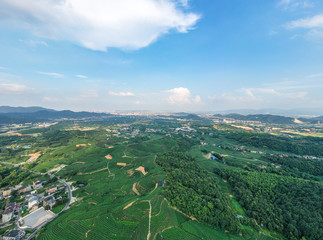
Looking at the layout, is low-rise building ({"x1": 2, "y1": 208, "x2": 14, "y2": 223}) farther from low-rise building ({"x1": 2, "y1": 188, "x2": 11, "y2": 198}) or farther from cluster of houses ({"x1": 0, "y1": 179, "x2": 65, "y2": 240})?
low-rise building ({"x1": 2, "y1": 188, "x2": 11, "y2": 198})

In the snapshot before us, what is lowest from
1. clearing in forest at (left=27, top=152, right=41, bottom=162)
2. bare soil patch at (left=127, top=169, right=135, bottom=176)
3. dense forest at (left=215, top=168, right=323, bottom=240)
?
→ dense forest at (left=215, top=168, right=323, bottom=240)

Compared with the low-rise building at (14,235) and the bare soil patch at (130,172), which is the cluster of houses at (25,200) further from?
the bare soil patch at (130,172)

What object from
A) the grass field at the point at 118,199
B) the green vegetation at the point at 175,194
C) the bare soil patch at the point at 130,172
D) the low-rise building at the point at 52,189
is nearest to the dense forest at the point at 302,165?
the green vegetation at the point at 175,194

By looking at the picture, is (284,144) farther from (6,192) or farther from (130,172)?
(6,192)

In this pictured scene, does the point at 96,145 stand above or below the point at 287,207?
above

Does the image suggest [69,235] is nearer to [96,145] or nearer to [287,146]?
[96,145]

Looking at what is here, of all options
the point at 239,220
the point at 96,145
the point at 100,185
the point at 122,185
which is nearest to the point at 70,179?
the point at 100,185

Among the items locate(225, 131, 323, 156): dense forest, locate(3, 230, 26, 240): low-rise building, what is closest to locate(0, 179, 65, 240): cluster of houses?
locate(3, 230, 26, 240): low-rise building
